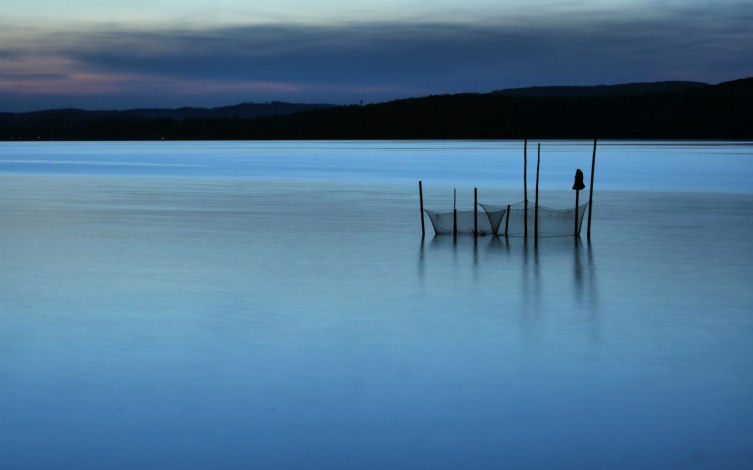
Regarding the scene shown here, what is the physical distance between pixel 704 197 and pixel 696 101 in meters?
154

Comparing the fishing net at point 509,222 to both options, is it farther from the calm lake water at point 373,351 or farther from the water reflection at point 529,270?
the calm lake water at point 373,351

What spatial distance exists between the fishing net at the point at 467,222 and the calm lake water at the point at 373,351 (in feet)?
1.39

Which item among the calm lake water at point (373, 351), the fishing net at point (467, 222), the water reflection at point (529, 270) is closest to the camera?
the calm lake water at point (373, 351)

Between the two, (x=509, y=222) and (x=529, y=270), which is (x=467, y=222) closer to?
(x=509, y=222)

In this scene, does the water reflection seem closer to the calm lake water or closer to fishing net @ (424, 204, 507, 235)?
the calm lake water

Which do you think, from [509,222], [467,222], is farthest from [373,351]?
[509,222]

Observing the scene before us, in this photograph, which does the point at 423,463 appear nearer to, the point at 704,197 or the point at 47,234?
the point at 47,234

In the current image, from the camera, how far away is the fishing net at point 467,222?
62.5 ft

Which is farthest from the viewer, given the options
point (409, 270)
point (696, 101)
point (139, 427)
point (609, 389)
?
point (696, 101)

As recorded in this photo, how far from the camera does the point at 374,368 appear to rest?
8.45 meters

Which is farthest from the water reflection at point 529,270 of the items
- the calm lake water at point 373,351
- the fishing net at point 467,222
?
the fishing net at point 467,222

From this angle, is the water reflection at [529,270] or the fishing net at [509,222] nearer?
the water reflection at [529,270]

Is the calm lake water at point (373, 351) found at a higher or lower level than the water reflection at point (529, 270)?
higher

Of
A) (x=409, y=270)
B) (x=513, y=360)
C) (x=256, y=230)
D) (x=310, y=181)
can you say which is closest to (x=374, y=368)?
(x=513, y=360)
